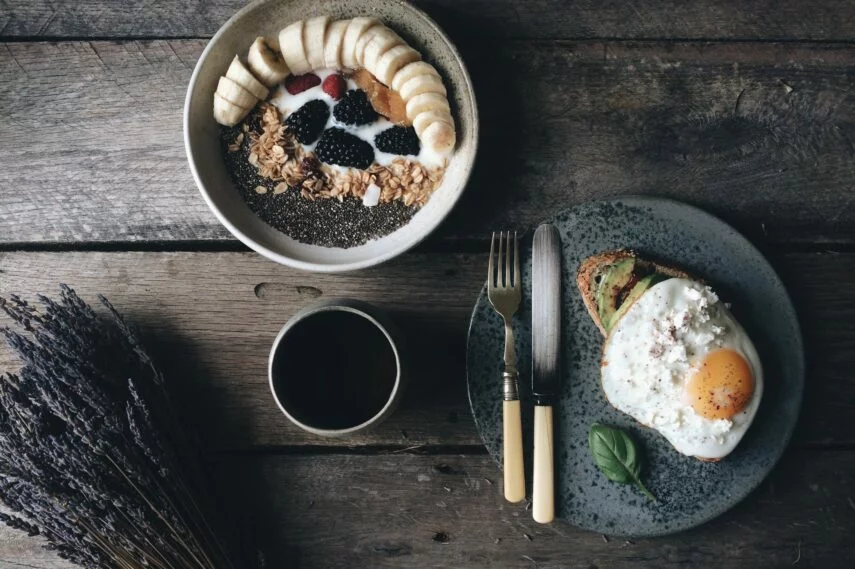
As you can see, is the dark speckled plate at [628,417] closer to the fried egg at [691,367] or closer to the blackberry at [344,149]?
the fried egg at [691,367]

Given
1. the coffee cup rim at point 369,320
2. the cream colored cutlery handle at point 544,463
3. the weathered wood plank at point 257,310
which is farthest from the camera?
the weathered wood plank at point 257,310

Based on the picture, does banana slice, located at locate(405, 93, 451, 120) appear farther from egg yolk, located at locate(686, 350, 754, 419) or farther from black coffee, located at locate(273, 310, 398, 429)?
egg yolk, located at locate(686, 350, 754, 419)

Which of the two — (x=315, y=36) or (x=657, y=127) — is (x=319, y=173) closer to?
(x=315, y=36)

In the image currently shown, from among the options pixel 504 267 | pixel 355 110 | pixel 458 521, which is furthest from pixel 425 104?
pixel 458 521

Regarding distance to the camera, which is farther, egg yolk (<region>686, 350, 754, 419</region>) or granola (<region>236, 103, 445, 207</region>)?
granola (<region>236, 103, 445, 207</region>)

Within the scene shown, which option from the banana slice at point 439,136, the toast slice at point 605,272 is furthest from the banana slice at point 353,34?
the toast slice at point 605,272

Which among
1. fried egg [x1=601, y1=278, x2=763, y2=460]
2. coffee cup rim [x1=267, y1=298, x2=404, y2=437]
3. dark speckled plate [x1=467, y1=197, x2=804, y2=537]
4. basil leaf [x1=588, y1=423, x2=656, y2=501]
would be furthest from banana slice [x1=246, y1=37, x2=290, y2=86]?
basil leaf [x1=588, y1=423, x2=656, y2=501]
